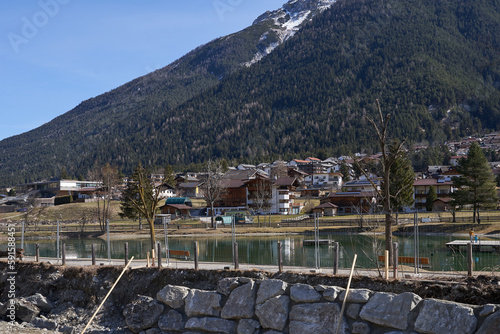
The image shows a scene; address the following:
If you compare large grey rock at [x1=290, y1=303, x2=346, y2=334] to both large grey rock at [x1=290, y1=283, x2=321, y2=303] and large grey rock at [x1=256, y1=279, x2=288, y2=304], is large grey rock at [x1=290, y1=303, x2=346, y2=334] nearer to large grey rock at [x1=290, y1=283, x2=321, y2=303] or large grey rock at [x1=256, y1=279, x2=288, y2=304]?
large grey rock at [x1=290, y1=283, x2=321, y2=303]

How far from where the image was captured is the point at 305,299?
468 inches

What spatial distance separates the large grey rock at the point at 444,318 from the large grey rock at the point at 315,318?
6.15 feet

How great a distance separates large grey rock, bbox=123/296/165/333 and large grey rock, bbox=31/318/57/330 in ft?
10.3

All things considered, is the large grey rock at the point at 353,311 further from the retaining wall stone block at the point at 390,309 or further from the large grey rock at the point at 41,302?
the large grey rock at the point at 41,302

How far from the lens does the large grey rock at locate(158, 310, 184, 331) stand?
13609 mm

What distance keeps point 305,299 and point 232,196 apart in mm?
75155

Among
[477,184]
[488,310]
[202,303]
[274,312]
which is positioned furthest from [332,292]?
[477,184]

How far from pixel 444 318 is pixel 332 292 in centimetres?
270

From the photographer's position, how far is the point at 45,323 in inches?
637

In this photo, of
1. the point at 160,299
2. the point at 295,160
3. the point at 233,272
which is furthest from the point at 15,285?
the point at 295,160

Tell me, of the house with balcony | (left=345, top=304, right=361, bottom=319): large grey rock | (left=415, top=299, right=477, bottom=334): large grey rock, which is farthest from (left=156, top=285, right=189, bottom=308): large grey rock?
the house with balcony

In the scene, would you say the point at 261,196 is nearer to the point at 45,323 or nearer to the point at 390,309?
the point at 45,323

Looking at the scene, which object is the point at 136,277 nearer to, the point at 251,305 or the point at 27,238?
the point at 251,305

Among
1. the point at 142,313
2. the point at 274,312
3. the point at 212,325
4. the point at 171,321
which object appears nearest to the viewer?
the point at 274,312
